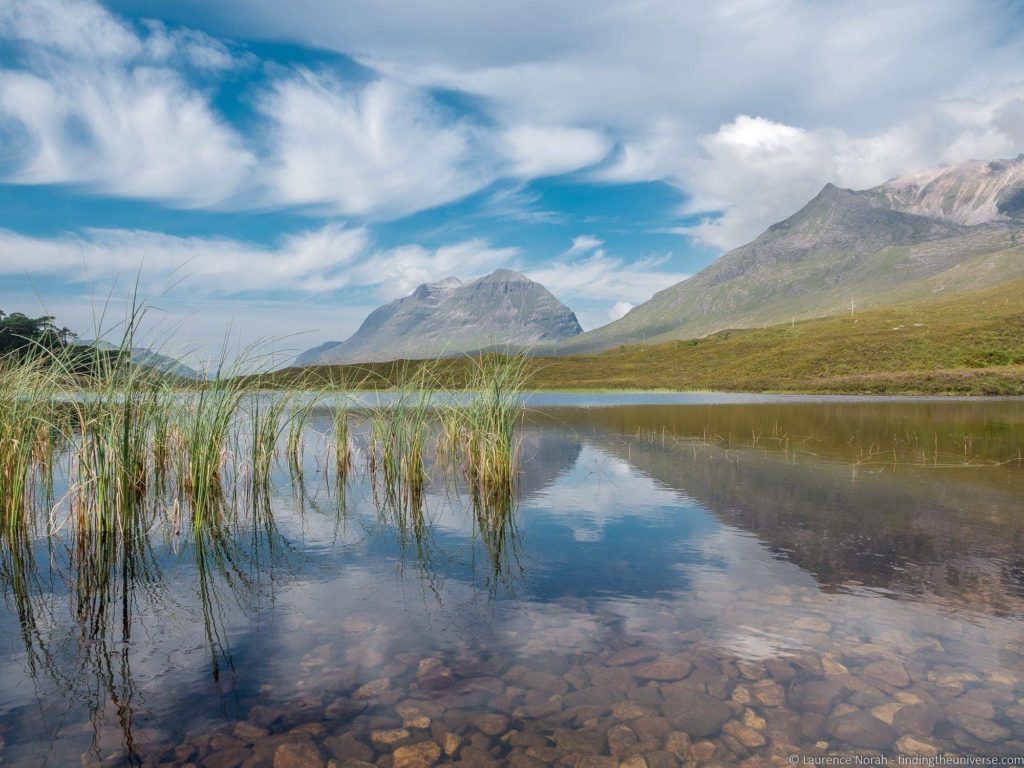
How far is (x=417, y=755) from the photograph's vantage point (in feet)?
11.6

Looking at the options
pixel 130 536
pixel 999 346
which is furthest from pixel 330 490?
pixel 999 346

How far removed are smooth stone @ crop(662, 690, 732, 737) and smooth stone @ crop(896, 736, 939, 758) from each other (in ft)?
3.00

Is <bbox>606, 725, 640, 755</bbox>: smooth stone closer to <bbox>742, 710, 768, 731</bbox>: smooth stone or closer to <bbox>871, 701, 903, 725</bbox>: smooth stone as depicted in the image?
<bbox>742, 710, 768, 731</bbox>: smooth stone

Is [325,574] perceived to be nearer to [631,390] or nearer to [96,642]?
[96,642]

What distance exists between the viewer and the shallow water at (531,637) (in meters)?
3.69

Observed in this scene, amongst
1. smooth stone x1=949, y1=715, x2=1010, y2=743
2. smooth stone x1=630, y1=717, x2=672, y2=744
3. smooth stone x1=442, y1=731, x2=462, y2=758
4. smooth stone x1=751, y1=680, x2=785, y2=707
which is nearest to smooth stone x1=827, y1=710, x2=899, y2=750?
smooth stone x1=751, y1=680, x2=785, y2=707

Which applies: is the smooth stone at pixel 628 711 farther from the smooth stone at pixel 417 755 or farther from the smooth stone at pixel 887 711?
A: the smooth stone at pixel 887 711

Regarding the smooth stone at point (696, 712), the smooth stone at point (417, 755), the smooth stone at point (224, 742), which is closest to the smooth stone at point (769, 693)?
the smooth stone at point (696, 712)

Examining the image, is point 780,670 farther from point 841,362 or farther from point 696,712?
point 841,362

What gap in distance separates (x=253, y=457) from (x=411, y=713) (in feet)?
26.7

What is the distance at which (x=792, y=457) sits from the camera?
49.1 feet

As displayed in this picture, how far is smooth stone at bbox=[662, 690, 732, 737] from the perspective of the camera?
3.79 m

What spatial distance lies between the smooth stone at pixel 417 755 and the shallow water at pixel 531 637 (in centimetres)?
2

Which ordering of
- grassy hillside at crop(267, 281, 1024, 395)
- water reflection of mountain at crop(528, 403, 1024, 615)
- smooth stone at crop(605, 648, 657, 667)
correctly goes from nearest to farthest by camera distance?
1. smooth stone at crop(605, 648, 657, 667)
2. water reflection of mountain at crop(528, 403, 1024, 615)
3. grassy hillside at crop(267, 281, 1024, 395)
